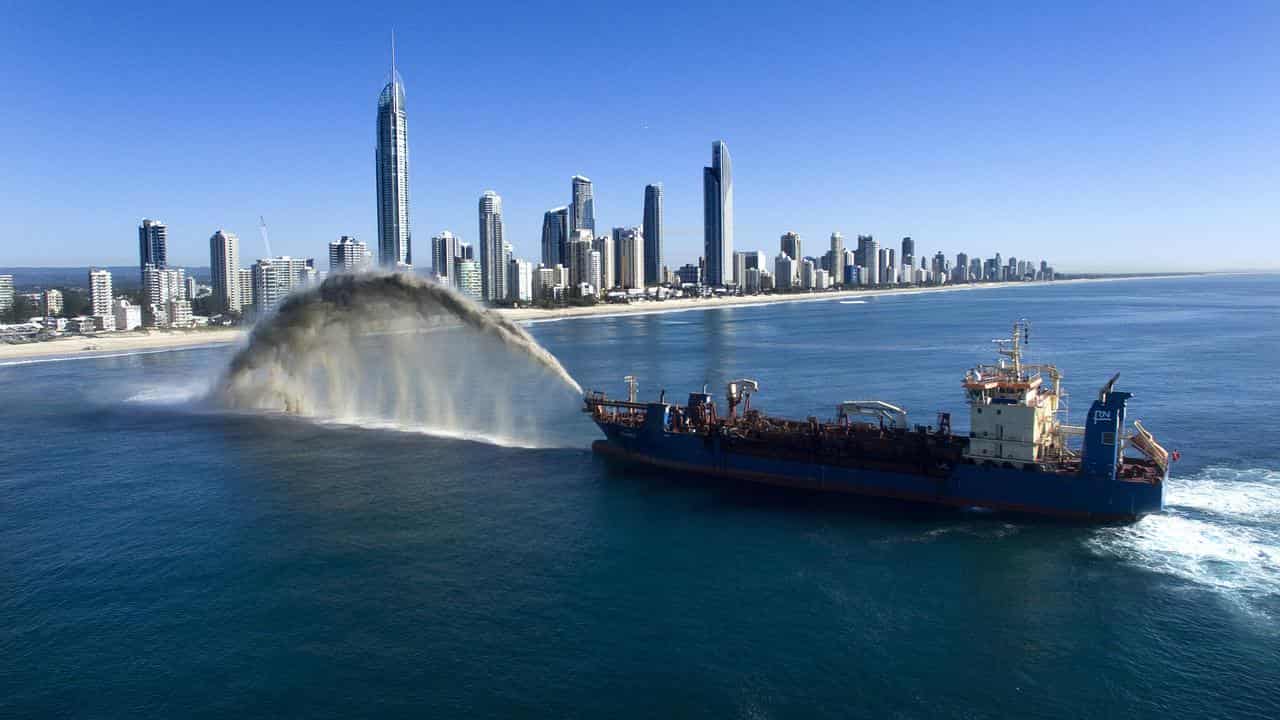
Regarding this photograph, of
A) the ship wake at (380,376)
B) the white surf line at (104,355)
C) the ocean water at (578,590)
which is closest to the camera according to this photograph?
the ocean water at (578,590)

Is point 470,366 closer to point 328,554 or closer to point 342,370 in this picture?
point 342,370

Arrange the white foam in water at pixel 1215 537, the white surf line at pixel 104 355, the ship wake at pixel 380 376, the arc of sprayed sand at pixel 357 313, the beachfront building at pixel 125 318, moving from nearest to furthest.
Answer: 1. the white foam in water at pixel 1215 537
2. the arc of sprayed sand at pixel 357 313
3. the ship wake at pixel 380 376
4. the white surf line at pixel 104 355
5. the beachfront building at pixel 125 318

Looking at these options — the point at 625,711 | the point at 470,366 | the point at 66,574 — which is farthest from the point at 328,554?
the point at 470,366

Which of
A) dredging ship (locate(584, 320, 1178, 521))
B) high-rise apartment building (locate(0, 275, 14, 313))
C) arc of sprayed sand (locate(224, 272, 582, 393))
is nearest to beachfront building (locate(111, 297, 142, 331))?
high-rise apartment building (locate(0, 275, 14, 313))

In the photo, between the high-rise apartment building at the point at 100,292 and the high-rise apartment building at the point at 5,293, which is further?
the high-rise apartment building at the point at 5,293

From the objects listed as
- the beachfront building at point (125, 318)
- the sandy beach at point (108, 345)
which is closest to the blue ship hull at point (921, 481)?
the sandy beach at point (108, 345)

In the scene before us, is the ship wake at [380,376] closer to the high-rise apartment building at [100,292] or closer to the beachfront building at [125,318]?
the beachfront building at [125,318]
